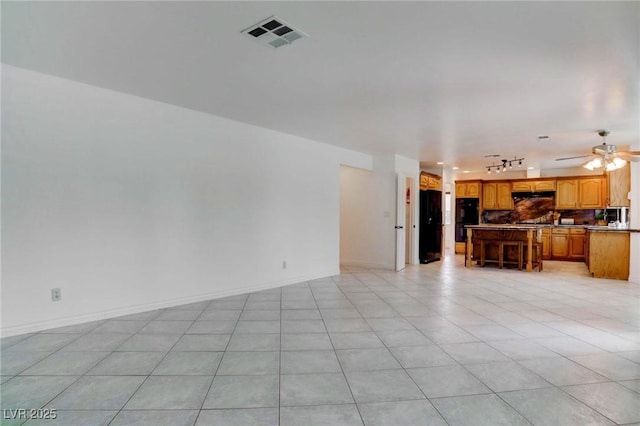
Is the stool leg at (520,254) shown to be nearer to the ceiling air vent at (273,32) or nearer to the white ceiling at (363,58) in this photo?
the white ceiling at (363,58)

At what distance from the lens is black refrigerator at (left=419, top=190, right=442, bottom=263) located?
7.99 m

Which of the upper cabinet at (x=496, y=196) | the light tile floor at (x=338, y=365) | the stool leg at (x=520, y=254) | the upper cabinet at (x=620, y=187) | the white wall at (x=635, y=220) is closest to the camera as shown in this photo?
the light tile floor at (x=338, y=365)

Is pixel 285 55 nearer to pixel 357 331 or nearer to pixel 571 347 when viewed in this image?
pixel 357 331

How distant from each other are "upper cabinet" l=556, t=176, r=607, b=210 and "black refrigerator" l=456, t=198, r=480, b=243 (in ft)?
6.54

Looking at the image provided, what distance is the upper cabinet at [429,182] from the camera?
810 cm

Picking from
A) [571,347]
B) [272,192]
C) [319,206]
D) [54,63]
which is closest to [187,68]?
[54,63]

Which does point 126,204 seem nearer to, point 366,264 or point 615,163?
point 366,264

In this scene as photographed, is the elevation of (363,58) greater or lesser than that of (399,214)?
greater

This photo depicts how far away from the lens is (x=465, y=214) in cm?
977

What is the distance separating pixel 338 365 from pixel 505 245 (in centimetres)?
619

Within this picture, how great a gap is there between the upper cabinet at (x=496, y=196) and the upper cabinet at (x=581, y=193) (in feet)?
3.81

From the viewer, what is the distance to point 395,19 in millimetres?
2162

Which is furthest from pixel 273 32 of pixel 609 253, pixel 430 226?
pixel 609 253

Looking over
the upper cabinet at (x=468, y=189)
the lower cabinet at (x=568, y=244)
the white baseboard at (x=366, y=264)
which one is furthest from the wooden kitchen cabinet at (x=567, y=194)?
the white baseboard at (x=366, y=264)
